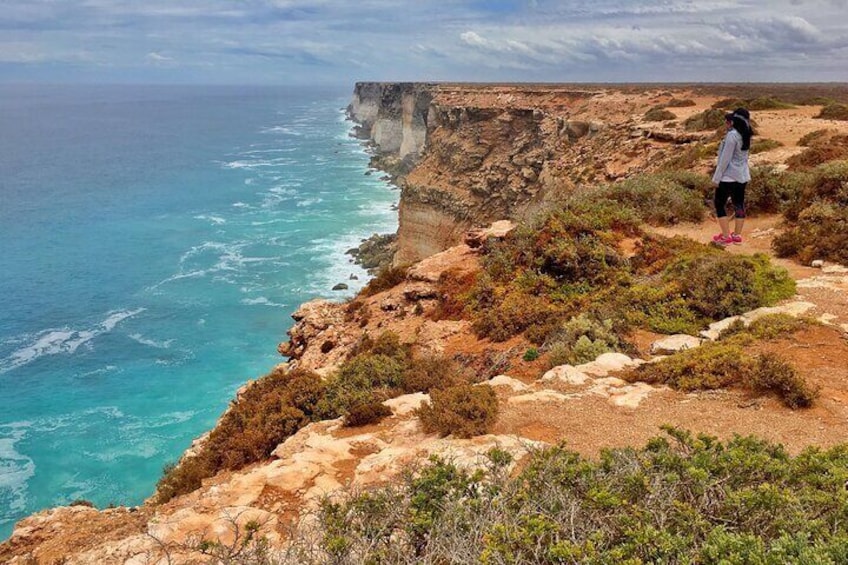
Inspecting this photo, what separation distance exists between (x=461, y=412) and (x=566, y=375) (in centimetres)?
176

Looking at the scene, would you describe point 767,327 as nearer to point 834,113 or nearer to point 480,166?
point 834,113

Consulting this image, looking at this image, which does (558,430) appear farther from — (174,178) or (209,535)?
(174,178)

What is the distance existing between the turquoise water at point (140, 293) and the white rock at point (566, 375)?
1757cm

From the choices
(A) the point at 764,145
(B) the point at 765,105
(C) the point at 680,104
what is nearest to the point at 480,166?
(C) the point at 680,104

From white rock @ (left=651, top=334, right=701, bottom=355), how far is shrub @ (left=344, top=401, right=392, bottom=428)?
3768 mm

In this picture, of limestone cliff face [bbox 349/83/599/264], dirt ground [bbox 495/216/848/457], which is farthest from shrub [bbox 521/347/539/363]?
limestone cliff face [bbox 349/83/599/264]

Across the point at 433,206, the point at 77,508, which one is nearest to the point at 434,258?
the point at 77,508

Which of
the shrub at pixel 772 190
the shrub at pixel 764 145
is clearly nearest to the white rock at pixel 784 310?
the shrub at pixel 772 190

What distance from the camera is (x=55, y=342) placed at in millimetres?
30344

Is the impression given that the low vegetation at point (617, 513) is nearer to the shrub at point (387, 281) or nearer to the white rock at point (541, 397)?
the white rock at point (541, 397)

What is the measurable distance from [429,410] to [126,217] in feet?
185

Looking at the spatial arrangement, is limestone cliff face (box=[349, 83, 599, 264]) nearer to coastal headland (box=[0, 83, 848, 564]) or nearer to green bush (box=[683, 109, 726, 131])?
green bush (box=[683, 109, 726, 131])

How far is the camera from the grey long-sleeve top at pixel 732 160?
960cm

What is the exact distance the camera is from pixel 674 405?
19.4 feet
